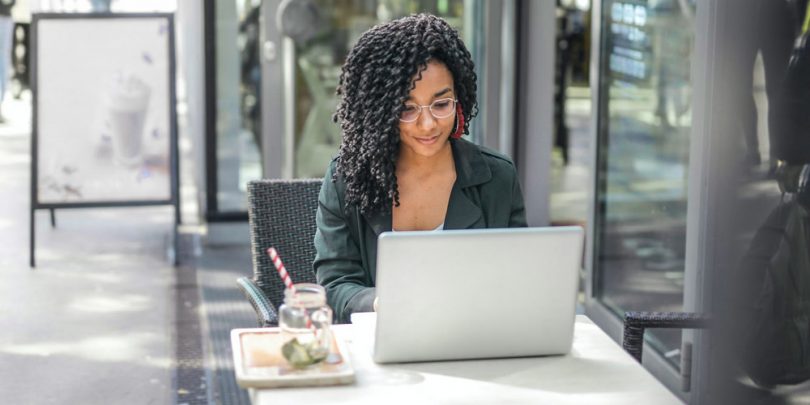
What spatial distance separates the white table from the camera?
6.32 feet

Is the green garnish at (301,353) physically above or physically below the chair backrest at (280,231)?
below

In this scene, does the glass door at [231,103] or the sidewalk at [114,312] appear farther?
the glass door at [231,103]

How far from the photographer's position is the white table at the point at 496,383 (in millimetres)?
1927

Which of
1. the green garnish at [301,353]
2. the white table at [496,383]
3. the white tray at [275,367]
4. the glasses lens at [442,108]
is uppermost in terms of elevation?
the glasses lens at [442,108]

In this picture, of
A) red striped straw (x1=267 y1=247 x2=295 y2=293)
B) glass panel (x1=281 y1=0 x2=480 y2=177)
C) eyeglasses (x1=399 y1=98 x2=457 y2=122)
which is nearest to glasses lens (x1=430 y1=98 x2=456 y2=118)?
eyeglasses (x1=399 y1=98 x2=457 y2=122)

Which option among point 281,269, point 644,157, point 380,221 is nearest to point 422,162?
point 380,221

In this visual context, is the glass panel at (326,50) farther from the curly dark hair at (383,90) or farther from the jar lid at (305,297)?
the jar lid at (305,297)

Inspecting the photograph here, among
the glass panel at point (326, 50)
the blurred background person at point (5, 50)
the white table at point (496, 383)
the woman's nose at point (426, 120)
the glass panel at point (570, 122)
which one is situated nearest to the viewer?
the white table at point (496, 383)

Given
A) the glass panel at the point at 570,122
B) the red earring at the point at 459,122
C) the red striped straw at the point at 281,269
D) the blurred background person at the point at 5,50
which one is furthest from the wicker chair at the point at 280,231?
the blurred background person at the point at 5,50

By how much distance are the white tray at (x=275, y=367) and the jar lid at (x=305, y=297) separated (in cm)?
9

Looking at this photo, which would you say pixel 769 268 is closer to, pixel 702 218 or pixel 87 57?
pixel 702 218

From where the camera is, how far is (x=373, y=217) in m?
2.63

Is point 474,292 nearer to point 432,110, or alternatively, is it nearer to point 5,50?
point 432,110

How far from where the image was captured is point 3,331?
468 centimetres
